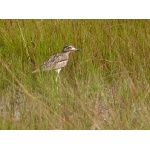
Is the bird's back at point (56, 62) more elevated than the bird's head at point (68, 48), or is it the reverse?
the bird's head at point (68, 48)

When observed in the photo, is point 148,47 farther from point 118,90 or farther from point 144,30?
point 118,90

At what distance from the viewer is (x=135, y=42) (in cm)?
682

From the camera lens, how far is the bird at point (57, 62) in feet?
21.0

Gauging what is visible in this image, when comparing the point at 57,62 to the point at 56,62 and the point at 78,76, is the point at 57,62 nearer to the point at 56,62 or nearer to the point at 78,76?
the point at 56,62

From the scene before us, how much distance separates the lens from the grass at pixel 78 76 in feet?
19.7

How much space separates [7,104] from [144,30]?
129cm

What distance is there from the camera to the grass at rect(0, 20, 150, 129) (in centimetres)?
599

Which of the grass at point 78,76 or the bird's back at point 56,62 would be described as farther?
the bird's back at point 56,62

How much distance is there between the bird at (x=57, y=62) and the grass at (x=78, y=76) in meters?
0.05

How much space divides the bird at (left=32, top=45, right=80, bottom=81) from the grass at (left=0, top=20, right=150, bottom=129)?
0.15 ft

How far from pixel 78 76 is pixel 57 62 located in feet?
0.77

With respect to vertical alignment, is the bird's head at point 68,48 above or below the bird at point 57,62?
above

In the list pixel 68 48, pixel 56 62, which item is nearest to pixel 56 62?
pixel 56 62
